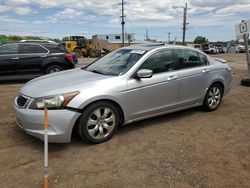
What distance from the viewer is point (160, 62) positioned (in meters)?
4.97

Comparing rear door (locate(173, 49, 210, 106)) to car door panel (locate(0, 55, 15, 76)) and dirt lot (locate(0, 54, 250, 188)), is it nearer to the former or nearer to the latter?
dirt lot (locate(0, 54, 250, 188))

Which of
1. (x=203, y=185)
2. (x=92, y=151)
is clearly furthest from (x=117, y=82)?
(x=203, y=185)

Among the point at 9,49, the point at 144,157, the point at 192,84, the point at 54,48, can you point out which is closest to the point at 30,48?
the point at 9,49

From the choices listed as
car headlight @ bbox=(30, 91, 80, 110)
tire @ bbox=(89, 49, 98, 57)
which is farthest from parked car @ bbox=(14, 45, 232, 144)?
tire @ bbox=(89, 49, 98, 57)

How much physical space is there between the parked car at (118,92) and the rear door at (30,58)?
196 inches

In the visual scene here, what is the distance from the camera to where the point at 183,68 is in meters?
5.25

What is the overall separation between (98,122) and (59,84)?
33.5 inches

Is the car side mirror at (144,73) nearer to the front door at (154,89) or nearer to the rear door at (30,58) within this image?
the front door at (154,89)

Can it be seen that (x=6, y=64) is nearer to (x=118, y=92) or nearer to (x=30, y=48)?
(x=30, y=48)

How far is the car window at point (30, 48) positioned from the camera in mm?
9569

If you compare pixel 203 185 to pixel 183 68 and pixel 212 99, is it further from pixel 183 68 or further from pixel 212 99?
pixel 212 99

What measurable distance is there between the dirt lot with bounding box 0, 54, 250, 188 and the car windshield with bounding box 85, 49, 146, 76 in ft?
3.60

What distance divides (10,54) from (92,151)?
22.7ft

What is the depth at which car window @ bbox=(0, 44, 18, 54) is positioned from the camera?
A: 9.34 m
